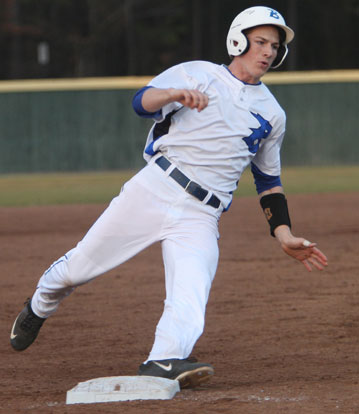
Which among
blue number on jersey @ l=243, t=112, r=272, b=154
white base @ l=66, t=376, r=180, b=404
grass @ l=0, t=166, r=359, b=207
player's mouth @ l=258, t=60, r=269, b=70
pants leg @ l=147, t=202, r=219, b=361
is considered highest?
player's mouth @ l=258, t=60, r=269, b=70

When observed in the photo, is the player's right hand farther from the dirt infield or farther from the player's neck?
the dirt infield

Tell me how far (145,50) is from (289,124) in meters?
9.06

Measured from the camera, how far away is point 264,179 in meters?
4.82

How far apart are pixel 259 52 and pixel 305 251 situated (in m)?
0.99

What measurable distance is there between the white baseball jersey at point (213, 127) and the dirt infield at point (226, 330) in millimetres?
1001

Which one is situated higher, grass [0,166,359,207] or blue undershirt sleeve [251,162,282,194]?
blue undershirt sleeve [251,162,282,194]

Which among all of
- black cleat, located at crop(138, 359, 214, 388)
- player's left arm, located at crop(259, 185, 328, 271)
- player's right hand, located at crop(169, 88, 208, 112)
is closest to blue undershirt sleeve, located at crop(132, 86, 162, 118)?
player's right hand, located at crop(169, 88, 208, 112)

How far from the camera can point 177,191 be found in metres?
4.34

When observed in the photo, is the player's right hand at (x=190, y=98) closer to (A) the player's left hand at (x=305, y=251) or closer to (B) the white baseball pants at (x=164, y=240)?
(B) the white baseball pants at (x=164, y=240)

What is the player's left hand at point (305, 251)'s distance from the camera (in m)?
4.52

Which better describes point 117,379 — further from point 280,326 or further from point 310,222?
point 310,222

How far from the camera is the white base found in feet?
13.2

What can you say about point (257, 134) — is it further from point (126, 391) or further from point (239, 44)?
point (126, 391)

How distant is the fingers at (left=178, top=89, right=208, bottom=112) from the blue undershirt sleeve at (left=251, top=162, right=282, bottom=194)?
2.64ft
